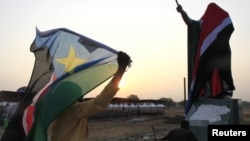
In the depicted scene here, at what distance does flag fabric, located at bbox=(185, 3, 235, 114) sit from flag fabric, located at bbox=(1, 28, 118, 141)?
523 centimetres

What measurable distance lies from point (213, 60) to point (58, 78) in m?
5.91

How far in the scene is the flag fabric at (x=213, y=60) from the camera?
9234 mm

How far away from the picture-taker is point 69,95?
3842mm

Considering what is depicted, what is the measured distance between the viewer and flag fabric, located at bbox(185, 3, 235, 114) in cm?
923

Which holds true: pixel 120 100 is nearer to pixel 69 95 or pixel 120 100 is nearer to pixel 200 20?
pixel 200 20

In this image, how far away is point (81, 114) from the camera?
3582 millimetres

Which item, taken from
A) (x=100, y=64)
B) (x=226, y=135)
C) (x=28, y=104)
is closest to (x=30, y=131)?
(x=28, y=104)

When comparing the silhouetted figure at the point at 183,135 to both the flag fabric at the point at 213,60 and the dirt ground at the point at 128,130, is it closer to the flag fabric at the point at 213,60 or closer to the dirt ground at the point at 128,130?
the flag fabric at the point at 213,60

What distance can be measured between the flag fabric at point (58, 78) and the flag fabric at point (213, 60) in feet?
17.1

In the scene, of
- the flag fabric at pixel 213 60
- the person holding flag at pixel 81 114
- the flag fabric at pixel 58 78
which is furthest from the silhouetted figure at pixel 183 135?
the person holding flag at pixel 81 114

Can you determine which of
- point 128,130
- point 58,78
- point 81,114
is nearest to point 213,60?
point 58,78

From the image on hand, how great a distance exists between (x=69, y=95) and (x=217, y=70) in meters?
6.14

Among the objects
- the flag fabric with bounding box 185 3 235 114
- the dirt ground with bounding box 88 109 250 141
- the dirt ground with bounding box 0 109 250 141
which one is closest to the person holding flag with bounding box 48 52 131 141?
the flag fabric with bounding box 185 3 235 114

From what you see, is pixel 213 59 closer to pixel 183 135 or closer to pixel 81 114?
pixel 183 135
